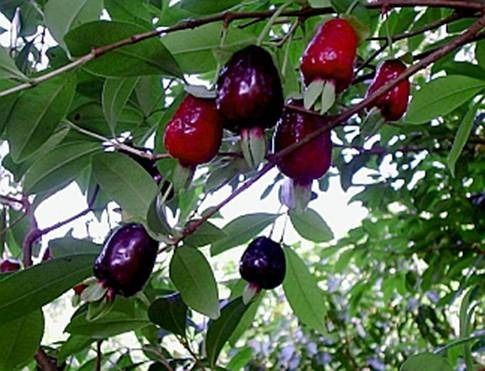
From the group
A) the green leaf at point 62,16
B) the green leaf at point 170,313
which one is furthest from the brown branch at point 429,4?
the green leaf at point 170,313

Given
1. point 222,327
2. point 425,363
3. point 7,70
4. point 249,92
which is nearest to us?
point 249,92

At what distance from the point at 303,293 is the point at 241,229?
0.33 feet

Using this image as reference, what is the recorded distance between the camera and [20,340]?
610 millimetres

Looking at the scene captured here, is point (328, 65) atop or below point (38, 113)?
below

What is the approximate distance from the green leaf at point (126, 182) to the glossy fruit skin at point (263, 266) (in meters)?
0.10

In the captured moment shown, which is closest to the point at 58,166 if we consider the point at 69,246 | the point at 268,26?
the point at 69,246

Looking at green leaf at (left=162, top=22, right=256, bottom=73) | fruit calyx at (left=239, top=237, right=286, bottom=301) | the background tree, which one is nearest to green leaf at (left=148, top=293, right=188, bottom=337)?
the background tree

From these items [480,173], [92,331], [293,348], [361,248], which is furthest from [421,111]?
[293,348]

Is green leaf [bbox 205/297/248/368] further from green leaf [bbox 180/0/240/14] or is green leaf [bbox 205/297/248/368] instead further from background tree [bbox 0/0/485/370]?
green leaf [bbox 180/0/240/14]

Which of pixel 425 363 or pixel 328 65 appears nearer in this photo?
pixel 328 65

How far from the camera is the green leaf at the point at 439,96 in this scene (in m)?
0.65

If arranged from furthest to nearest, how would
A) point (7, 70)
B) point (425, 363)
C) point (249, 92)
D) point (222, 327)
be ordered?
1. point (222, 327)
2. point (425, 363)
3. point (7, 70)
4. point (249, 92)

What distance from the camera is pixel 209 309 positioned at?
55cm

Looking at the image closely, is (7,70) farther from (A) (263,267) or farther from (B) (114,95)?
(A) (263,267)
